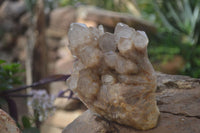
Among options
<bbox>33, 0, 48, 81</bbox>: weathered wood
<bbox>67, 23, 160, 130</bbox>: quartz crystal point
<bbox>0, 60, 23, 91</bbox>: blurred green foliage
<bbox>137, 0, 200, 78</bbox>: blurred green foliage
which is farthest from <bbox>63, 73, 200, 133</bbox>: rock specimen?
<bbox>137, 0, 200, 78</bbox>: blurred green foliage

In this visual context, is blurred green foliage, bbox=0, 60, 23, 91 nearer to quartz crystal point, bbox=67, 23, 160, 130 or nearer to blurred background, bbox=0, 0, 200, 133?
quartz crystal point, bbox=67, 23, 160, 130

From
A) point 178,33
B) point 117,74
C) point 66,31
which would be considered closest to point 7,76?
point 117,74

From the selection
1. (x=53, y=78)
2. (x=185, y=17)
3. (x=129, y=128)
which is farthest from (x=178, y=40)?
(x=129, y=128)

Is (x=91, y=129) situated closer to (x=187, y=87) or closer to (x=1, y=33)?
(x=187, y=87)

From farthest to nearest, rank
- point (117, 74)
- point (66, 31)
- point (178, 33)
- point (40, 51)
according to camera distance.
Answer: point (178, 33) → point (66, 31) → point (40, 51) → point (117, 74)

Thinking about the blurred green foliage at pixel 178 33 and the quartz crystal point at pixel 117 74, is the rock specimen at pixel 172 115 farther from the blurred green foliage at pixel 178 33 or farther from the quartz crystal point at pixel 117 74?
the blurred green foliage at pixel 178 33

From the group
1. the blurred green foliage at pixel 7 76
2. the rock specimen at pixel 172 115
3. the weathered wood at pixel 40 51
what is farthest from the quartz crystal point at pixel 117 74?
the weathered wood at pixel 40 51

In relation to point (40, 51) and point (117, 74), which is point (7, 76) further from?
point (40, 51)
